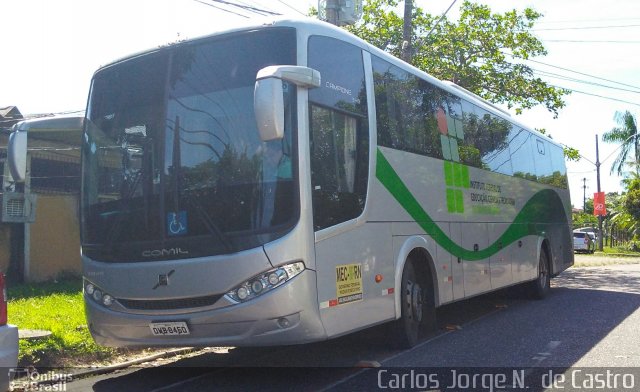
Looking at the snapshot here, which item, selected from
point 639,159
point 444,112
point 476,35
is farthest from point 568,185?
point 639,159

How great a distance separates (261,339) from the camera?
19.9ft

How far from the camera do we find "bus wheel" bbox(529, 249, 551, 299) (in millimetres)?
13852

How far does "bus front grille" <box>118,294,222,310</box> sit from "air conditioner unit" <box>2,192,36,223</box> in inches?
96.1

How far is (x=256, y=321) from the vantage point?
5.98m

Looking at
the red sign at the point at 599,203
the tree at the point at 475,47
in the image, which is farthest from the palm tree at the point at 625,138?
the tree at the point at 475,47

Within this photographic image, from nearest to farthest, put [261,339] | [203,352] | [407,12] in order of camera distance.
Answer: [261,339] < [203,352] < [407,12]

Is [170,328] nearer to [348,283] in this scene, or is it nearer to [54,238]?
[348,283]

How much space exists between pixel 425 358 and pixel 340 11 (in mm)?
8186

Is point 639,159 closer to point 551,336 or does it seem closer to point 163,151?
point 551,336

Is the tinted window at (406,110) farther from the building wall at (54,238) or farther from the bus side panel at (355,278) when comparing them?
the building wall at (54,238)

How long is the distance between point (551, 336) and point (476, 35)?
11.8m

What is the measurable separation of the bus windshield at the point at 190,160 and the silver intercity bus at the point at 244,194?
0.5 inches

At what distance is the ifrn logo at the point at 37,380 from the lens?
21.8 feet

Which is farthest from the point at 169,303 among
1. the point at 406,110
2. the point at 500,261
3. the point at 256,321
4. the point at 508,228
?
the point at 508,228
